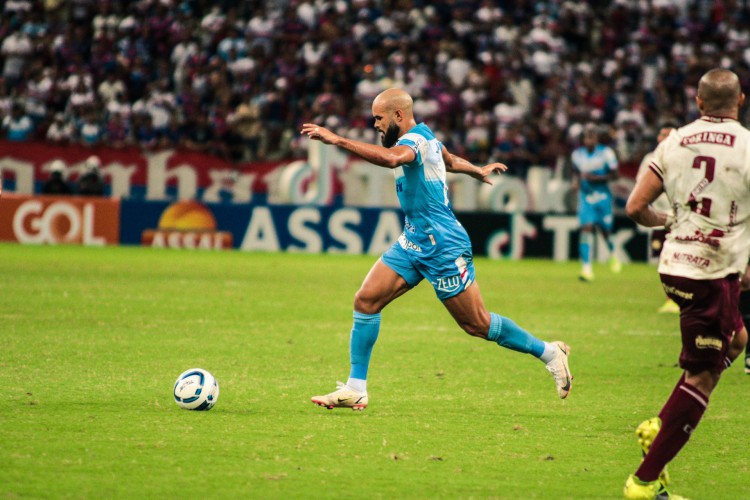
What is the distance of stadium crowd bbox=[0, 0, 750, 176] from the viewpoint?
964 inches

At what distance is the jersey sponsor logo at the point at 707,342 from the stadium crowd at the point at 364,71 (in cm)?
1801

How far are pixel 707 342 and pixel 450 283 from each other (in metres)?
2.43

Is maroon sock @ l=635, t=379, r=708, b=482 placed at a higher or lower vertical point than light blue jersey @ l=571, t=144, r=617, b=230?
lower

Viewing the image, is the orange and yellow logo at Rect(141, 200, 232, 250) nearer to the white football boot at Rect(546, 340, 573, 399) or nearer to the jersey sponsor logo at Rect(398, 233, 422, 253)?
the jersey sponsor logo at Rect(398, 233, 422, 253)

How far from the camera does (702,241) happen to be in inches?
212

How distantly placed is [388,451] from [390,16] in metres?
21.8

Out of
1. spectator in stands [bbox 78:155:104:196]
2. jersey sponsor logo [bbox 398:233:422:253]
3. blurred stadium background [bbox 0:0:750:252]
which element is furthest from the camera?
blurred stadium background [bbox 0:0:750:252]

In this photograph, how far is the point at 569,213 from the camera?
2295 centimetres

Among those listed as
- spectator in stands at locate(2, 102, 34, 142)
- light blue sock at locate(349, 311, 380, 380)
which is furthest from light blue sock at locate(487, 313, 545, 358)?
spectator in stands at locate(2, 102, 34, 142)

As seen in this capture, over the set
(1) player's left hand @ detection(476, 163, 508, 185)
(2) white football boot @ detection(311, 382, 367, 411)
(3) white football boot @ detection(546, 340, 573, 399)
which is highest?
(1) player's left hand @ detection(476, 163, 508, 185)

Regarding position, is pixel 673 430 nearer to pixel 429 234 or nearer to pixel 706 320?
pixel 706 320

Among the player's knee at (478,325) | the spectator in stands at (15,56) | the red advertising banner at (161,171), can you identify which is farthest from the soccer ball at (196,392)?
the spectator in stands at (15,56)

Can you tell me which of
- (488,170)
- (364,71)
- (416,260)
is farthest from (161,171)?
(416,260)

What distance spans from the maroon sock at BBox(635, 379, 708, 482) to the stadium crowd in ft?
59.0
